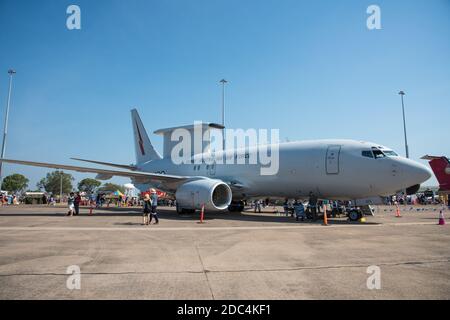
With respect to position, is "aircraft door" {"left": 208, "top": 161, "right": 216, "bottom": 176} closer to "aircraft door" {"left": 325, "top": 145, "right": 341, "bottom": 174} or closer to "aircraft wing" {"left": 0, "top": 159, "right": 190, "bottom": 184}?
"aircraft wing" {"left": 0, "top": 159, "right": 190, "bottom": 184}

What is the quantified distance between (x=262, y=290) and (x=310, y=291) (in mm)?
620

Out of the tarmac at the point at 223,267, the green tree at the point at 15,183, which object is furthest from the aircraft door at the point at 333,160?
the green tree at the point at 15,183

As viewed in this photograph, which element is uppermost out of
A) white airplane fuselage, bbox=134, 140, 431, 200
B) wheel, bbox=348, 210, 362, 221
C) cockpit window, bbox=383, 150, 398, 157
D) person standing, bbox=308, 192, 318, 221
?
cockpit window, bbox=383, 150, 398, 157

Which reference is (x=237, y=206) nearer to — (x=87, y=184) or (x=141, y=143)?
(x=141, y=143)

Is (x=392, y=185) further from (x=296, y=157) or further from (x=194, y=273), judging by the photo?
(x=194, y=273)

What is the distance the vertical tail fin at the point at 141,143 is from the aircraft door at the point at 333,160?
1690 cm

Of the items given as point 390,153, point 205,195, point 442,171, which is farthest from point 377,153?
point 442,171

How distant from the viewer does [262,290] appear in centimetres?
407

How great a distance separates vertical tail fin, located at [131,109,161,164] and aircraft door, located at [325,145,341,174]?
55.4 ft

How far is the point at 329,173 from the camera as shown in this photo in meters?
14.8

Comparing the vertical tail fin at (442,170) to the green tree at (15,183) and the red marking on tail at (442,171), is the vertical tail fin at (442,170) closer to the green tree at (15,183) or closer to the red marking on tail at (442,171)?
the red marking on tail at (442,171)

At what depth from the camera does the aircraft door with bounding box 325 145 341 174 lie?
14.6 m

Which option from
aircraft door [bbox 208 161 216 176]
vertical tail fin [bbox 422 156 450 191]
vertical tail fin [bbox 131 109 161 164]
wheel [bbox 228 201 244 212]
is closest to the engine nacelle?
aircraft door [bbox 208 161 216 176]

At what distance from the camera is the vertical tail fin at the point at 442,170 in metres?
25.8
